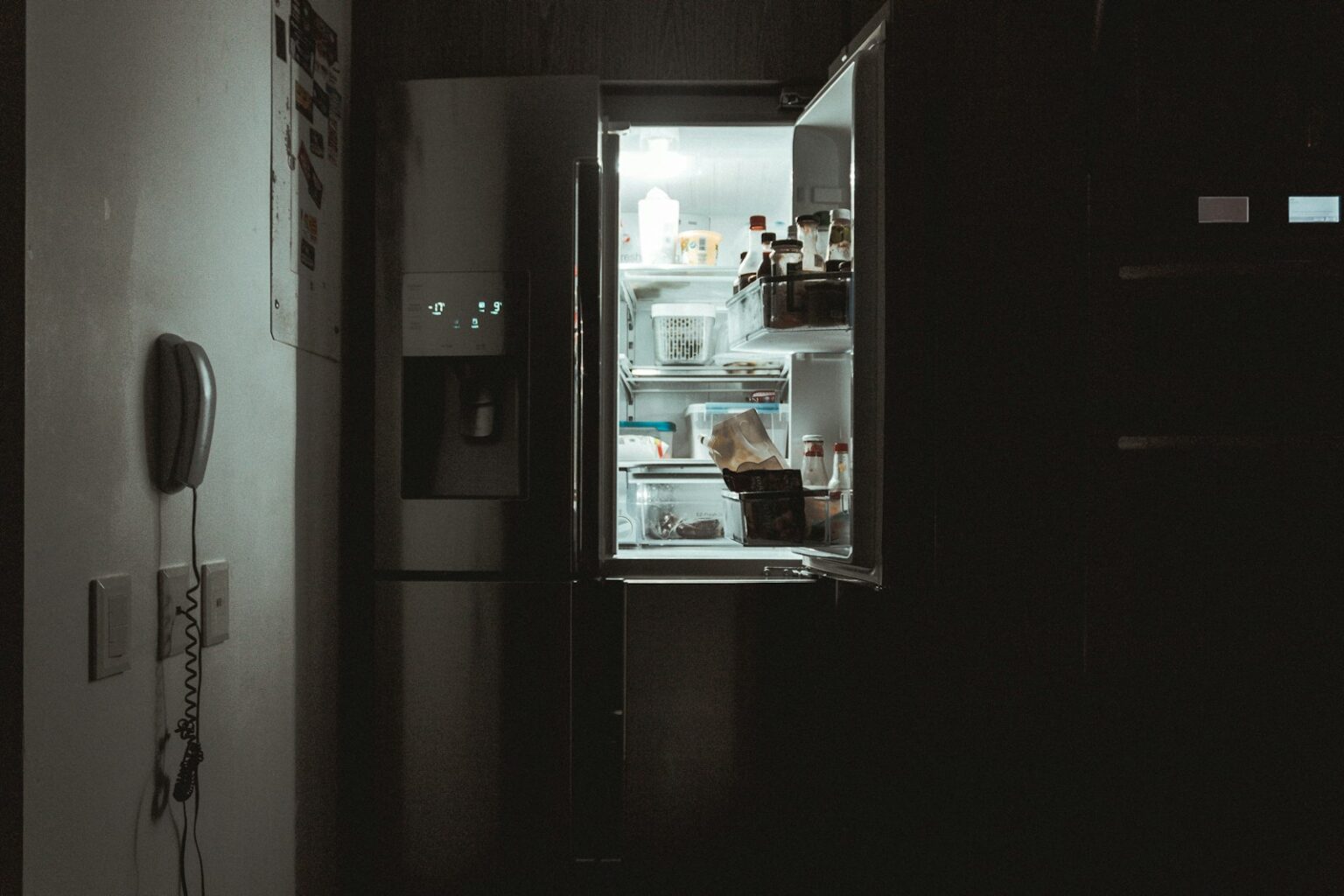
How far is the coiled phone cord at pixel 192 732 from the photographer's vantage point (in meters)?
1.16

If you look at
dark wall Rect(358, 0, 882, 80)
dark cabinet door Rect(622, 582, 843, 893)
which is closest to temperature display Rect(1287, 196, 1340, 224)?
dark wall Rect(358, 0, 882, 80)

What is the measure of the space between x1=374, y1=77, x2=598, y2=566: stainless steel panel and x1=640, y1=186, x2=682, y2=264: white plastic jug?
373 mm

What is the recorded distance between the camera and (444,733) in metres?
1.79

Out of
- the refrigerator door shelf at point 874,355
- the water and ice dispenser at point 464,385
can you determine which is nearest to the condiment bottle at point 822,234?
the refrigerator door shelf at point 874,355

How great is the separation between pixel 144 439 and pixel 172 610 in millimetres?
237

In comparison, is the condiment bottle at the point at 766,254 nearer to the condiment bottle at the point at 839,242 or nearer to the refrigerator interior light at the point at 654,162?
the condiment bottle at the point at 839,242

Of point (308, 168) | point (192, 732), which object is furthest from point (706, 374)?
point (192, 732)

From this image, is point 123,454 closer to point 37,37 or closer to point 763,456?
point 37,37

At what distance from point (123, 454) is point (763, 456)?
1.13 m

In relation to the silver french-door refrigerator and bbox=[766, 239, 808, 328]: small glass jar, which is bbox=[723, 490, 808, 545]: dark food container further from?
bbox=[766, 239, 808, 328]: small glass jar

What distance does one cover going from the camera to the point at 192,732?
3.96 feet

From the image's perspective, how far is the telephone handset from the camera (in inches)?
44.3

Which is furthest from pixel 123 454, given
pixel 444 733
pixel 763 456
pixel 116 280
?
pixel 763 456

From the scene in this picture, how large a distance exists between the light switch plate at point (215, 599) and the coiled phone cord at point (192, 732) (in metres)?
0.02
